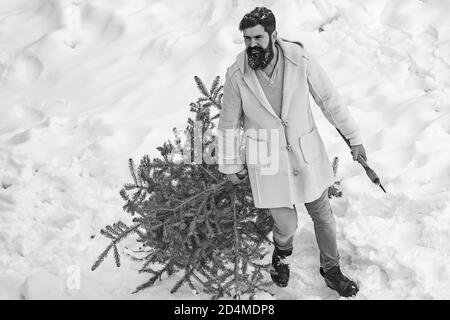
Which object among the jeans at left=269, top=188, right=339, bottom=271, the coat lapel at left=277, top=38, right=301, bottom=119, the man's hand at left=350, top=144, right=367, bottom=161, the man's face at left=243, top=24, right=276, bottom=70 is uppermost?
the man's face at left=243, top=24, right=276, bottom=70

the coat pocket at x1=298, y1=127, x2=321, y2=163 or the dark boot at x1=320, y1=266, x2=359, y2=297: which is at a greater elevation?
the coat pocket at x1=298, y1=127, x2=321, y2=163

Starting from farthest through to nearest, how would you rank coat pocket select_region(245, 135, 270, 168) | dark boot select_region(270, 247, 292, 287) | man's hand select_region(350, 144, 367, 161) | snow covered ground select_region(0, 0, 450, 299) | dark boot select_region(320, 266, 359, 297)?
snow covered ground select_region(0, 0, 450, 299) < dark boot select_region(270, 247, 292, 287) < dark boot select_region(320, 266, 359, 297) < man's hand select_region(350, 144, 367, 161) < coat pocket select_region(245, 135, 270, 168)

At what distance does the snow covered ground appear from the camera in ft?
13.2

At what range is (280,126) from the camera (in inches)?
131

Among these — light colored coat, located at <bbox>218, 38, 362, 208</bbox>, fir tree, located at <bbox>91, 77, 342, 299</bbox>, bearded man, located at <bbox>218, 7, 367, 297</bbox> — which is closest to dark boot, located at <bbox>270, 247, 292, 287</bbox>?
fir tree, located at <bbox>91, 77, 342, 299</bbox>

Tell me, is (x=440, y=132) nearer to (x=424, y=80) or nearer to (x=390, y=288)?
(x=424, y=80)

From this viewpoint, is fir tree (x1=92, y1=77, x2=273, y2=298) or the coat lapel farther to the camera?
fir tree (x1=92, y1=77, x2=273, y2=298)

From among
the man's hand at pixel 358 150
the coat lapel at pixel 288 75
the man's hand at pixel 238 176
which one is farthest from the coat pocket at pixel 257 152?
the man's hand at pixel 358 150

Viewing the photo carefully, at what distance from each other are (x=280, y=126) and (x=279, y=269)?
106 cm

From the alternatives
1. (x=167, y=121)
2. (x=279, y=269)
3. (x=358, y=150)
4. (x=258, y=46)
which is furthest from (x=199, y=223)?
(x=167, y=121)

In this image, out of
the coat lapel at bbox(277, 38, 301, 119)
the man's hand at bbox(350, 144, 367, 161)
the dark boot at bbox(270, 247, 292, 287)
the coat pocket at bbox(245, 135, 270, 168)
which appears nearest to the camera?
the coat lapel at bbox(277, 38, 301, 119)

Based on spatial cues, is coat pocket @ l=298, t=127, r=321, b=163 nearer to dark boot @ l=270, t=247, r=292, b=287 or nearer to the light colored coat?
the light colored coat

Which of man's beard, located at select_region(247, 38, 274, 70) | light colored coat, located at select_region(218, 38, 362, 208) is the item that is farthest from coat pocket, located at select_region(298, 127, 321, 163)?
man's beard, located at select_region(247, 38, 274, 70)

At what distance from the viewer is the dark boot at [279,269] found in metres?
3.84
